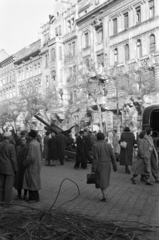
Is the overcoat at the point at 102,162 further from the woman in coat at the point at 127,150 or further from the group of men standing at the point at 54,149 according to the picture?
the group of men standing at the point at 54,149

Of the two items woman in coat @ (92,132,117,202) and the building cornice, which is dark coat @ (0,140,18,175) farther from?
the building cornice

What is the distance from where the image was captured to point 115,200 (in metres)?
9.39

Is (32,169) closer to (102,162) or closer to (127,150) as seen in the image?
(102,162)

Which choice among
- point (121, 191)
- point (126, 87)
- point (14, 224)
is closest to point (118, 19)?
point (126, 87)

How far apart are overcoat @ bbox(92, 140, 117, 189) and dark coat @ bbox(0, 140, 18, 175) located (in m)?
1.83

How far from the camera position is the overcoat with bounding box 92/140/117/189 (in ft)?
30.2

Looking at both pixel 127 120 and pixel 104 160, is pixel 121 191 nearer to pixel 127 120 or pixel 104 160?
pixel 104 160

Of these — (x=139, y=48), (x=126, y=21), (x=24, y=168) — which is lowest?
(x=24, y=168)

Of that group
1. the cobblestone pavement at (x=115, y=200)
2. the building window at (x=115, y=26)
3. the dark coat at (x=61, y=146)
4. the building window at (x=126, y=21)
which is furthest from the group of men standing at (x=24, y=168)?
the building window at (x=115, y=26)

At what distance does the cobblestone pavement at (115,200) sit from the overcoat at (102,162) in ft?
1.58

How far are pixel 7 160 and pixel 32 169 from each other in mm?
664

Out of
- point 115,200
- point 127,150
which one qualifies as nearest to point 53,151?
point 127,150

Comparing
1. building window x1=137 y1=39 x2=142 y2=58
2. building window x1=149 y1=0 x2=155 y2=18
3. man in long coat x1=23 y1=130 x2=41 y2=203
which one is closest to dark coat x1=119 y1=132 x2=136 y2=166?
man in long coat x1=23 y1=130 x2=41 y2=203

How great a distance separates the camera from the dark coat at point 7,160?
8961 millimetres
